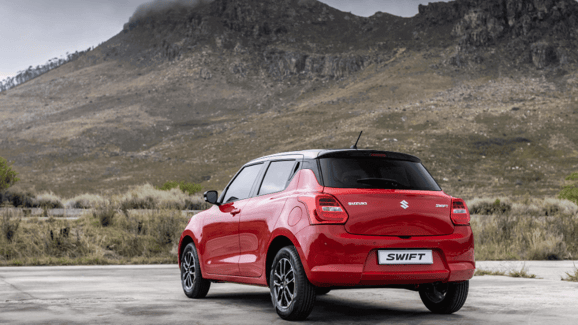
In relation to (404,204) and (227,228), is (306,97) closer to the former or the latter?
(227,228)

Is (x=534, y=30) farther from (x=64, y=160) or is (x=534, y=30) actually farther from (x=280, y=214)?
(x=280, y=214)

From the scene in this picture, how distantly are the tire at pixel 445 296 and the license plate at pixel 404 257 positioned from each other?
82cm

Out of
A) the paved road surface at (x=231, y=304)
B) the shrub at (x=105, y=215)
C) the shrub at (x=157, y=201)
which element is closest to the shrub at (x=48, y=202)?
the shrub at (x=157, y=201)

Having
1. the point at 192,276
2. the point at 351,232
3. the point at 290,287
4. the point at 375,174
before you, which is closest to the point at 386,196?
the point at 375,174

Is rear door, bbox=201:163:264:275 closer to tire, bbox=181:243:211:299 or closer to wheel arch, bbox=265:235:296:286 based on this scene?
tire, bbox=181:243:211:299

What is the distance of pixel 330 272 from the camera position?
19.4ft

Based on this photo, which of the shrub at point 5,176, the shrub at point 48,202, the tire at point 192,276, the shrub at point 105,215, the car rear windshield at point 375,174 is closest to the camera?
the car rear windshield at point 375,174

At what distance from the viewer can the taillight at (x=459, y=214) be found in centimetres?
656

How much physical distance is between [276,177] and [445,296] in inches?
91.8

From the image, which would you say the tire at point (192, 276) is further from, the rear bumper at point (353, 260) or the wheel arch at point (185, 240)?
the rear bumper at point (353, 260)

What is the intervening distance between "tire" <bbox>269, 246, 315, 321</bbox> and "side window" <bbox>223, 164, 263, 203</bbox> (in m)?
1.44

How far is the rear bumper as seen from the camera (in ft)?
19.5

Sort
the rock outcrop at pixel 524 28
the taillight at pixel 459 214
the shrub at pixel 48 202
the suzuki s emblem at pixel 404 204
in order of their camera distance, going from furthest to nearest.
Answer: the rock outcrop at pixel 524 28
the shrub at pixel 48 202
the taillight at pixel 459 214
the suzuki s emblem at pixel 404 204

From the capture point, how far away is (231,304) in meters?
7.80
